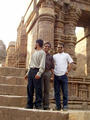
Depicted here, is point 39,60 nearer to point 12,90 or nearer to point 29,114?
point 29,114

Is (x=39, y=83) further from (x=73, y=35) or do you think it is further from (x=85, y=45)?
(x=85, y=45)

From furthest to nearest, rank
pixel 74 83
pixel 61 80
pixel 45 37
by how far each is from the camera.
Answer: pixel 45 37
pixel 74 83
pixel 61 80

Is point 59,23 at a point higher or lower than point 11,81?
higher

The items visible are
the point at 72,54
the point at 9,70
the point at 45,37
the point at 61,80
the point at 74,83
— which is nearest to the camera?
the point at 61,80

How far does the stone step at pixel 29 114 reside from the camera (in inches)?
138

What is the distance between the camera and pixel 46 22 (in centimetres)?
915

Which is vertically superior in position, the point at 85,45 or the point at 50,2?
the point at 50,2

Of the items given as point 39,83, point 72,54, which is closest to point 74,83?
point 39,83

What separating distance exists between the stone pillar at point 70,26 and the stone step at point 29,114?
6.52m

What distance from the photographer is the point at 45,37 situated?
904 cm

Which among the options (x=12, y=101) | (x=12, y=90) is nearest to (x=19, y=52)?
(x=12, y=90)

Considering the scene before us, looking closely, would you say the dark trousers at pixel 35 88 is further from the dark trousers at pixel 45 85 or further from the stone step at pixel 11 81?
the stone step at pixel 11 81

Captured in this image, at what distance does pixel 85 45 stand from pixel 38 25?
5756 mm

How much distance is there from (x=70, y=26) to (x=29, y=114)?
24.2 ft
